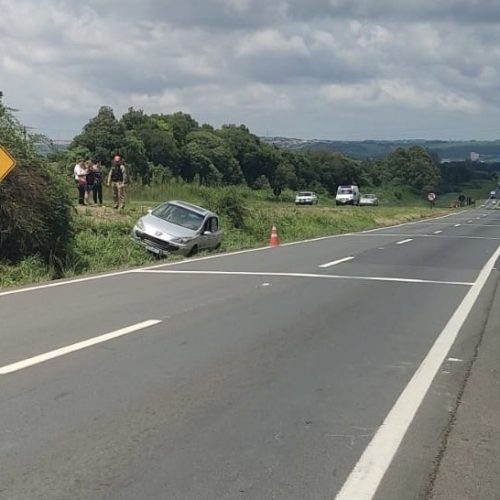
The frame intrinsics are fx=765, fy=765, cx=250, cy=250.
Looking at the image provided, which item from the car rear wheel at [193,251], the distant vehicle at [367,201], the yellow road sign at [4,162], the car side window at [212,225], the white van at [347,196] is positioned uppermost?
the yellow road sign at [4,162]

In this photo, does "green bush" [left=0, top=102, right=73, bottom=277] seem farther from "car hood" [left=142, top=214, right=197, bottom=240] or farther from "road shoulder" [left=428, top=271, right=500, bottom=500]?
"road shoulder" [left=428, top=271, right=500, bottom=500]

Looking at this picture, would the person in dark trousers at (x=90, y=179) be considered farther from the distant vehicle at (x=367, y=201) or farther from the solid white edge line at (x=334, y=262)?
the distant vehicle at (x=367, y=201)

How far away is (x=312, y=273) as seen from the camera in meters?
15.4

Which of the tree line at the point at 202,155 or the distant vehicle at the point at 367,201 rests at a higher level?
the tree line at the point at 202,155

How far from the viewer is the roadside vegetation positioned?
17.0 m

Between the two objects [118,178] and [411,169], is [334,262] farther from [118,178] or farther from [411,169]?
[411,169]

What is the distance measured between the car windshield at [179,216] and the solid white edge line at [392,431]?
42.2 feet

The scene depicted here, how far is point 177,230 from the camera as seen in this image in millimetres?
20750

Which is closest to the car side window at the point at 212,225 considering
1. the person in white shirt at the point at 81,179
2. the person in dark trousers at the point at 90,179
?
the person in white shirt at the point at 81,179

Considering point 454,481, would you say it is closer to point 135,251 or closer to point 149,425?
point 149,425

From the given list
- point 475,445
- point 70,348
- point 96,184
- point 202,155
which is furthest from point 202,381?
point 202,155

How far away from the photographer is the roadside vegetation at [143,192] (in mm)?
17016

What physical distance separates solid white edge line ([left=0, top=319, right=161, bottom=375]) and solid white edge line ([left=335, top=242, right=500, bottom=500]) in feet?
11.0

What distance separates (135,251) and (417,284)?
8.98 m
